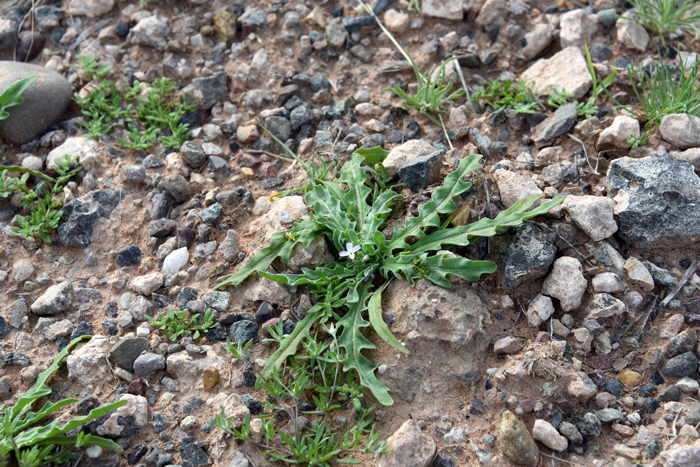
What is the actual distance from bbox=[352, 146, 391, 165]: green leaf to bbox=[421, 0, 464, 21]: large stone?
1.63 metres

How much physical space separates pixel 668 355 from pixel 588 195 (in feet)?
3.25

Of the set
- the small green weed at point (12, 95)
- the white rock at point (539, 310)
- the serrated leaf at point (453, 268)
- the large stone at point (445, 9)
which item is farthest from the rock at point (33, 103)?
the white rock at point (539, 310)

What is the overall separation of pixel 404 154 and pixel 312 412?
5.59 feet

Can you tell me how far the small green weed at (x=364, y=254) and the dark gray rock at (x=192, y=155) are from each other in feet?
3.28

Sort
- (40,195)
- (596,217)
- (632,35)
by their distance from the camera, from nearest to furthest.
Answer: (596,217)
(40,195)
(632,35)

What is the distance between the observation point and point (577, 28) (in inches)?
156

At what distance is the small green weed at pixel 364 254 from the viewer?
106 inches

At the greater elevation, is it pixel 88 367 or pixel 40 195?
pixel 40 195

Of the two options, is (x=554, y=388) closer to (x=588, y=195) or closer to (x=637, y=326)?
(x=637, y=326)

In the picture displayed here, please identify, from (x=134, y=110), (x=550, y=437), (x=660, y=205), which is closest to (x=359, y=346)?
(x=550, y=437)

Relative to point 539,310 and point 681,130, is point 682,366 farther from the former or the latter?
point 681,130

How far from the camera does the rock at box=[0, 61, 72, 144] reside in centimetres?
378

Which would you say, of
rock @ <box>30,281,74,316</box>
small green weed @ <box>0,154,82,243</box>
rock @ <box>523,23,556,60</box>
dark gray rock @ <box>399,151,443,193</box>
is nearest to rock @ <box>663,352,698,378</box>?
dark gray rock @ <box>399,151,443,193</box>

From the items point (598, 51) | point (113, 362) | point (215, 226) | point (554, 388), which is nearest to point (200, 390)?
point (113, 362)
